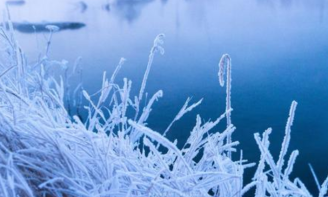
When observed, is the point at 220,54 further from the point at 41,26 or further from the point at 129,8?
the point at 129,8

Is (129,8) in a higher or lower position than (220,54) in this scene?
higher

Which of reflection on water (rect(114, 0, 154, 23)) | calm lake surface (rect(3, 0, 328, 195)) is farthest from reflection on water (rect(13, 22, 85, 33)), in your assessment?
reflection on water (rect(114, 0, 154, 23))

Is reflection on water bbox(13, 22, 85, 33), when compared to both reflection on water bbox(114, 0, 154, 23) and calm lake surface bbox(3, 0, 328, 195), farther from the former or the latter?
reflection on water bbox(114, 0, 154, 23)

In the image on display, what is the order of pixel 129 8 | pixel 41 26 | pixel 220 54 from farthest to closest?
pixel 129 8
pixel 41 26
pixel 220 54

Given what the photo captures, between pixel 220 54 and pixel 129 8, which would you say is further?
pixel 129 8

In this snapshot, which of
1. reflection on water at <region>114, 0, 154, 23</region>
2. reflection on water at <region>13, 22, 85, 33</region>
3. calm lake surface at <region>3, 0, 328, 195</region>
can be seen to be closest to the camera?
calm lake surface at <region>3, 0, 328, 195</region>

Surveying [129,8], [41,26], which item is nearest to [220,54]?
[41,26]

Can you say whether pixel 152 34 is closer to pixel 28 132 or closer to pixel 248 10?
pixel 248 10

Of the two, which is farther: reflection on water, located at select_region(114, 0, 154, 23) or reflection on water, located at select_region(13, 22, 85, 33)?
reflection on water, located at select_region(114, 0, 154, 23)

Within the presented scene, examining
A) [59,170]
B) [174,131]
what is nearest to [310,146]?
[174,131]
